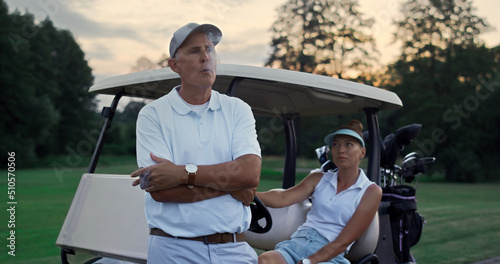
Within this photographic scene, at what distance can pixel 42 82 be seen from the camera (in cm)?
3919

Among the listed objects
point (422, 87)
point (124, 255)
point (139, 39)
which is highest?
point (422, 87)

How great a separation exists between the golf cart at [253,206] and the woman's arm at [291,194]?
0.10 meters

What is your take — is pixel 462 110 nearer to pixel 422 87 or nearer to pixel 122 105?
pixel 422 87

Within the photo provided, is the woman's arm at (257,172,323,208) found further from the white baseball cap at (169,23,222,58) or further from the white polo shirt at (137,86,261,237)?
the white baseball cap at (169,23,222,58)

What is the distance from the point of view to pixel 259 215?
2.87m

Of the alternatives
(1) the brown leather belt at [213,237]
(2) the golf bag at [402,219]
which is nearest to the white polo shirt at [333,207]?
(2) the golf bag at [402,219]

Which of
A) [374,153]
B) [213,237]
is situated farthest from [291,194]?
[213,237]

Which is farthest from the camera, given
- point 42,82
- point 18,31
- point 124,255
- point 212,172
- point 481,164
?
point 42,82

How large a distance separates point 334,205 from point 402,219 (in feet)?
2.49

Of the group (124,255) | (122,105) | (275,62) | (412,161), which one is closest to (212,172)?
(124,255)

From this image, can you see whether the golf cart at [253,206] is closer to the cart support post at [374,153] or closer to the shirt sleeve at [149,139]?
the cart support post at [374,153]

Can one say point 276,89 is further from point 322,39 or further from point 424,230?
point 322,39

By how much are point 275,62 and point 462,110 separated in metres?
13.7

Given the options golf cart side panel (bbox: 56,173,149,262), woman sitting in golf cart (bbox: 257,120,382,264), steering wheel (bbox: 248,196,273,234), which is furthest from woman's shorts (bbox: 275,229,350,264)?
golf cart side panel (bbox: 56,173,149,262)
